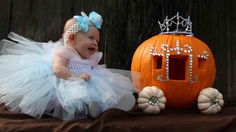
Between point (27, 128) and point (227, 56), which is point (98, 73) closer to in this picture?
point (27, 128)

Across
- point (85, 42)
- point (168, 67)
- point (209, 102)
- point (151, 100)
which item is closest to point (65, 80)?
point (85, 42)

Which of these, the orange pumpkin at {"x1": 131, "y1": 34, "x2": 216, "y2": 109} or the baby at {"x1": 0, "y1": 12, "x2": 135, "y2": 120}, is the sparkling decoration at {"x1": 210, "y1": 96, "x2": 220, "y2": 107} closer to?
the orange pumpkin at {"x1": 131, "y1": 34, "x2": 216, "y2": 109}

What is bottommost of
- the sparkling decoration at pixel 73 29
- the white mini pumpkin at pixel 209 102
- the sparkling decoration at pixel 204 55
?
the white mini pumpkin at pixel 209 102

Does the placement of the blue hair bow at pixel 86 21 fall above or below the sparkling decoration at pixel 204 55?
above

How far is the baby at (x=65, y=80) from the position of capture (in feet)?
5.60

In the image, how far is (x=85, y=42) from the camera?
6.40 feet

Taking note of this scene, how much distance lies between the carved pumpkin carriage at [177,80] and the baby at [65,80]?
12 cm

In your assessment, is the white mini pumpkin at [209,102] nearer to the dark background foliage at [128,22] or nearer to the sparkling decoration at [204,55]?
the sparkling decoration at [204,55]

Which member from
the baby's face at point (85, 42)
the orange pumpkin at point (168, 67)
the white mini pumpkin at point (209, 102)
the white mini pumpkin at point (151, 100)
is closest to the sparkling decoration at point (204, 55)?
the orange pumpkin at point (168, 67)

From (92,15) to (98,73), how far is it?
308 millimetres

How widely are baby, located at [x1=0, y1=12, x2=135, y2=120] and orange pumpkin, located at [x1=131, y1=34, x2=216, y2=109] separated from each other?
0.46 ft

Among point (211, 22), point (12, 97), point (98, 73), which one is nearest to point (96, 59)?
point (98, 73)

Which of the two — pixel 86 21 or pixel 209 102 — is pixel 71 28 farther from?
pixel 209 102

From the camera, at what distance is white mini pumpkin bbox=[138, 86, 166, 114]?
181 centimetres
